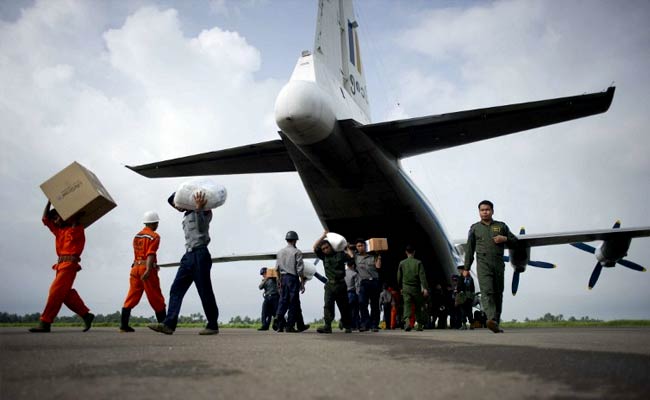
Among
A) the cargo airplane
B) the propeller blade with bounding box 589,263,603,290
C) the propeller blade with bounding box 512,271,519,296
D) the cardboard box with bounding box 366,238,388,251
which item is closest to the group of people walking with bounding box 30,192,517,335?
the cardboard box with bounding box 366,238,388,251

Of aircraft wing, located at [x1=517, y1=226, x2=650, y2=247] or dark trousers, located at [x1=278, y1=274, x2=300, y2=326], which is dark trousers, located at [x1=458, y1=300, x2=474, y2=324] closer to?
aircraft wing, located at [x1=517, y1=226, x2=650, y2=247]

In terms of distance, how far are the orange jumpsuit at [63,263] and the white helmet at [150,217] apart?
882mm

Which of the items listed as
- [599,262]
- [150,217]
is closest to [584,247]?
[599,262]

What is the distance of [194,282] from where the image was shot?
573cm

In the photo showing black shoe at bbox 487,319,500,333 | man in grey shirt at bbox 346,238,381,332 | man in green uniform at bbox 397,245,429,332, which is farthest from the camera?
man in grey shirt at bbox 346,238,381,332

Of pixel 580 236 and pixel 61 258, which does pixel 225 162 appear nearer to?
pixel 61 258

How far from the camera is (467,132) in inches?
310

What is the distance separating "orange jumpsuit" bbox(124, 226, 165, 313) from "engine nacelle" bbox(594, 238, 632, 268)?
13.5m

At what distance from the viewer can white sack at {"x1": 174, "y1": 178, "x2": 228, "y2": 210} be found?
5555 millimetres

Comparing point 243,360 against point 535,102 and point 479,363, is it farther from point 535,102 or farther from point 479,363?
point 535,102

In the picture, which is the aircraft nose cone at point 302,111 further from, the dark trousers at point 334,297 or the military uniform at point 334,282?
the dark trousers at point 334,297

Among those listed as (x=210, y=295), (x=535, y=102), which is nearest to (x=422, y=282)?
(x=535, y=102)

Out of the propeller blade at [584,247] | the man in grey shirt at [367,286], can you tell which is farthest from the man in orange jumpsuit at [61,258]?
the propeller blade at [584,247]

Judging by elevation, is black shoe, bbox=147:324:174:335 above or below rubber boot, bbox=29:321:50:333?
above
